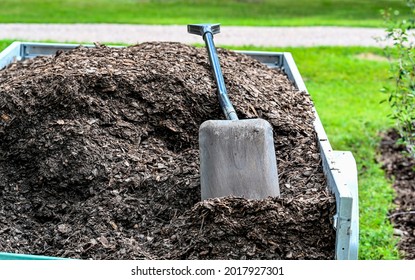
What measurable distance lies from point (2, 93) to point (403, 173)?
12.8ft

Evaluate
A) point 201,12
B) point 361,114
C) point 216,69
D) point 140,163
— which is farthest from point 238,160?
point 201,12

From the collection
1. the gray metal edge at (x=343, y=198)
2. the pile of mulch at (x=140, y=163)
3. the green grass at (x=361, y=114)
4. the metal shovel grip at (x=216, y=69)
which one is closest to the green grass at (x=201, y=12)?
the green grass at (x=361, y=114)

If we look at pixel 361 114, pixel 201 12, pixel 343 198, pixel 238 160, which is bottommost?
pixel 343 198

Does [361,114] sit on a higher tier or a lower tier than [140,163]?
higher

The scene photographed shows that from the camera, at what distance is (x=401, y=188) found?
6480mm

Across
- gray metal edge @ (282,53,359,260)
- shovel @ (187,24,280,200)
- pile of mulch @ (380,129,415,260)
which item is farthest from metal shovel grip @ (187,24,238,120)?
pile of mulch @ (380,129,415,260)

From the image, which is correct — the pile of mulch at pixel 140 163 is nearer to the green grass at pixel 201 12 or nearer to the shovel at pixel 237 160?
the shovel at pixel 237 160

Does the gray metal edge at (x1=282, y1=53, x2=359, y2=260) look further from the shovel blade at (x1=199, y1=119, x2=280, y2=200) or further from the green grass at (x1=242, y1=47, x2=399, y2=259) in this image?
the green grass at (x1=242, y1=47, x2=399, y2=259)

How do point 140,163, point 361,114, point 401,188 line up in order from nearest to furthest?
point 140,163 → point 401,188 → point 361,114

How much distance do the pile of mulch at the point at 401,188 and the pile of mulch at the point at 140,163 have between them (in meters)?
1.52

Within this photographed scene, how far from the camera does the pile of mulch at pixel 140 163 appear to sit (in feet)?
9.68

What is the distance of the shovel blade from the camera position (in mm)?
3230

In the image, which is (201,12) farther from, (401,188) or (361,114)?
(401,188)

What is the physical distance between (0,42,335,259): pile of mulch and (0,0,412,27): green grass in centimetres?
905
